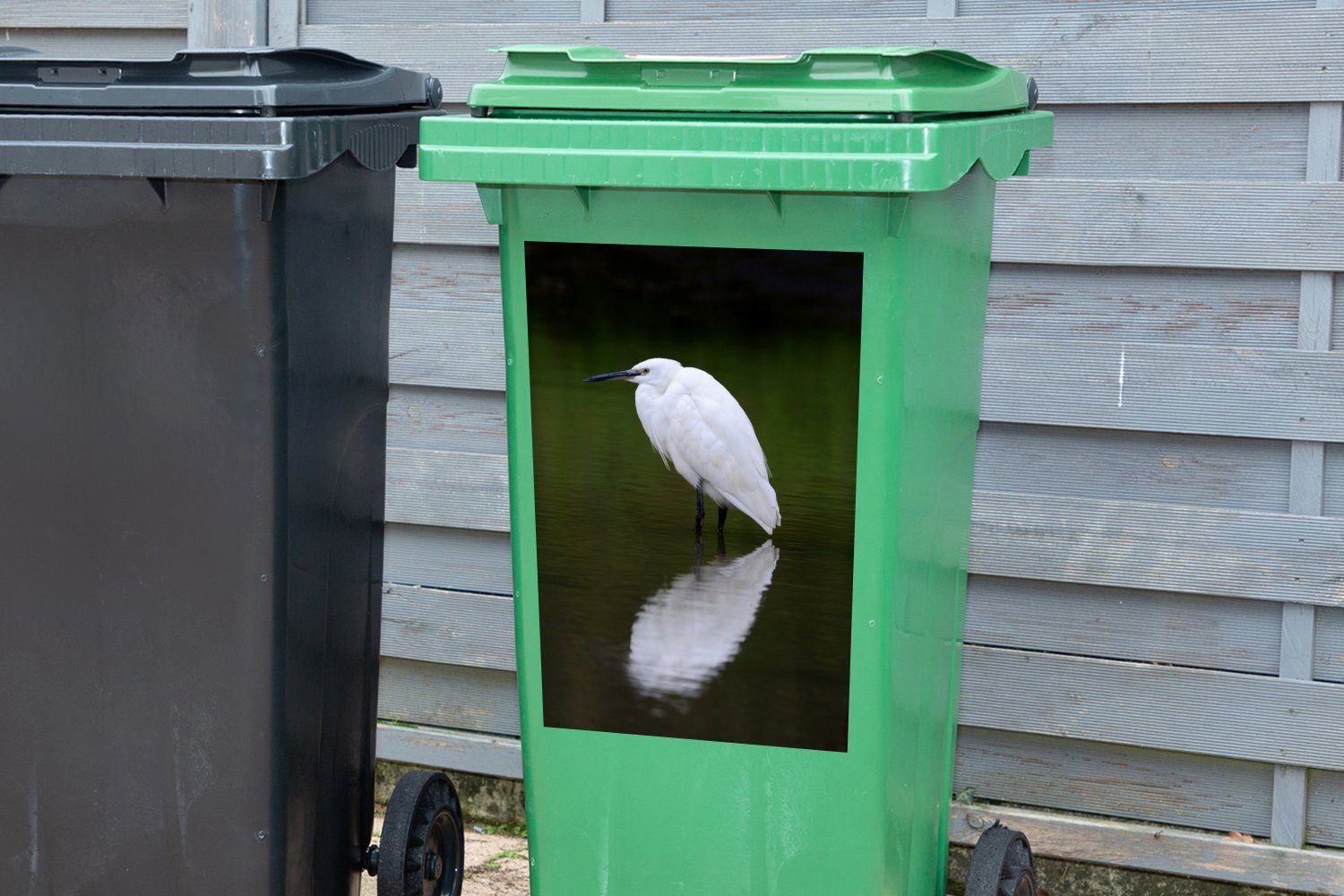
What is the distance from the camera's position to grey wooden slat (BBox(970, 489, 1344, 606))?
279 centimetres

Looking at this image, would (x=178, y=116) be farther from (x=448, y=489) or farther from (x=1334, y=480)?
(x=1334, y=480)

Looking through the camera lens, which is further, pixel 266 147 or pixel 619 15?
pixel 619 15

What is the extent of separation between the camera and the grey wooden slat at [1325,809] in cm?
288

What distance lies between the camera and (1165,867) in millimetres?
2982

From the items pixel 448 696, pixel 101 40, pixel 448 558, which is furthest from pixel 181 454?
pixel 101 40

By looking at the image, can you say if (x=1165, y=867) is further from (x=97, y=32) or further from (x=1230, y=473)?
(x=97, y=32)

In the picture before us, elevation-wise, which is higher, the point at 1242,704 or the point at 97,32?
the point at 97,32

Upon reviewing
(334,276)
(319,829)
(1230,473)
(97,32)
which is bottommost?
(319,829)

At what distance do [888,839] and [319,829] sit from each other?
0.97 m

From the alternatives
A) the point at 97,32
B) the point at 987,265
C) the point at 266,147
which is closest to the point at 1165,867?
the point at 987,265

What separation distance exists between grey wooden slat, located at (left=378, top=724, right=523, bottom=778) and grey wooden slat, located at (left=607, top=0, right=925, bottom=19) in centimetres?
169

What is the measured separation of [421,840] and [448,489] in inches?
37.4

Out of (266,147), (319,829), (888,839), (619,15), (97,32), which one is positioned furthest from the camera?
(97,32)

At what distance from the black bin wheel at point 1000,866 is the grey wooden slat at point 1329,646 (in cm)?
83
